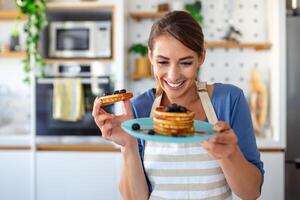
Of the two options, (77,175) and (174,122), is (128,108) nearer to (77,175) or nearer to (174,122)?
(174,122)

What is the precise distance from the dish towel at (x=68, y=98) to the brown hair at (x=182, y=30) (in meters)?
1.60

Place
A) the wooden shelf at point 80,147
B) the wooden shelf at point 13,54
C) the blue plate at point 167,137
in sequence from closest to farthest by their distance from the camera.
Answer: the blue plate at point 167,137 → the wooden shelf at point 80,147 → the wooden shelf at point 13,54

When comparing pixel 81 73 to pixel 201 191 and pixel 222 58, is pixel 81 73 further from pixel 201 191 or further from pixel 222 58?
pixel 201 191

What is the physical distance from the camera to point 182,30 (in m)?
0.91

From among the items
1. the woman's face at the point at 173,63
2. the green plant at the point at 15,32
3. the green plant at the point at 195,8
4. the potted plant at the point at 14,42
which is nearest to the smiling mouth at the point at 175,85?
the woman's face at the point at 173,63

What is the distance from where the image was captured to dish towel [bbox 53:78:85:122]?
249cm

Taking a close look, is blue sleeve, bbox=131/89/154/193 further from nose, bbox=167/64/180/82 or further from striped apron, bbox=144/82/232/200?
nose, bbox=167/64/180/82

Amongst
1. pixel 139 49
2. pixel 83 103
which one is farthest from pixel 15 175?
pixel 139 49

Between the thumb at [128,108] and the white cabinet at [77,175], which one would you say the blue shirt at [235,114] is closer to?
the thumb at [128,108]

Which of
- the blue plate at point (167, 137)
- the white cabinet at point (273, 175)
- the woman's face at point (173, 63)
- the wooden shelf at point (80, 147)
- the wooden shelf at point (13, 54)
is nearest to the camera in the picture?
the blue plate at point (167, 137)

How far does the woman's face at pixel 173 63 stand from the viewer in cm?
90

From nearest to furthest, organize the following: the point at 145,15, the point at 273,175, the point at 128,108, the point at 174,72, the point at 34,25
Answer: the point at 174,72, the point at 128,108, the point at 273,175, the point at 34,25, the point at 145,15

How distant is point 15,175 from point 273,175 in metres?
1.71

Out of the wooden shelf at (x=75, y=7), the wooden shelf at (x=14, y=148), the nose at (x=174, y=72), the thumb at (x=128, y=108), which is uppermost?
the wooden shelf at (x=75, y=7)
